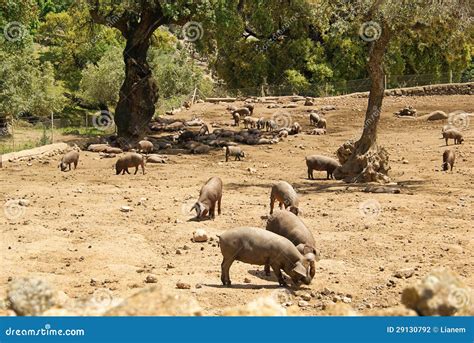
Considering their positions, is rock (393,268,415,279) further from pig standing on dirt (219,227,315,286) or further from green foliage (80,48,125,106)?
green foliage (80,48,125,106)

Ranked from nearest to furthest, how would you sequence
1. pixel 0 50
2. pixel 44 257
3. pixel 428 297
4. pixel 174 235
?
1. pixel 428 297
2. pixel 44 257
3. pixel 174 235
4. pixel 0 50

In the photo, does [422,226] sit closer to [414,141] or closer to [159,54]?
[414,141]

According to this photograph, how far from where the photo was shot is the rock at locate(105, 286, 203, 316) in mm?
5465

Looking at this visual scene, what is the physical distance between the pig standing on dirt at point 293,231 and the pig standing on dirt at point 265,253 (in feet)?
2.20

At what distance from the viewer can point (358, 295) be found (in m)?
10.1

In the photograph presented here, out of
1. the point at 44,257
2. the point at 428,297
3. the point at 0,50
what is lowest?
the point at 44,257

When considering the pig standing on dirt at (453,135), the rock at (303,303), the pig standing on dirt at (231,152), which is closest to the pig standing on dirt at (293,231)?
the rock at (303,303)

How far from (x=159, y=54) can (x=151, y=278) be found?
A: 137 ft

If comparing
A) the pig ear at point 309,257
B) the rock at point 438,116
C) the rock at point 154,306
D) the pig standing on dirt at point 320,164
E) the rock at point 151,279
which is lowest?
the rock at point 151,279

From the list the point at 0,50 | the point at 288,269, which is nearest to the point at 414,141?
the point at 288,269

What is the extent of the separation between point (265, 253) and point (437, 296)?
482 cm

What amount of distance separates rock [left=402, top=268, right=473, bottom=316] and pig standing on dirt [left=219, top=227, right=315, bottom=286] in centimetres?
422

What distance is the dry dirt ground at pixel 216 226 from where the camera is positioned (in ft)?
35.1

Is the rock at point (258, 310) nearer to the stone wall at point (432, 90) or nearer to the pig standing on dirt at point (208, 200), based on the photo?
the pig standing on dirt at point (208, 200)
